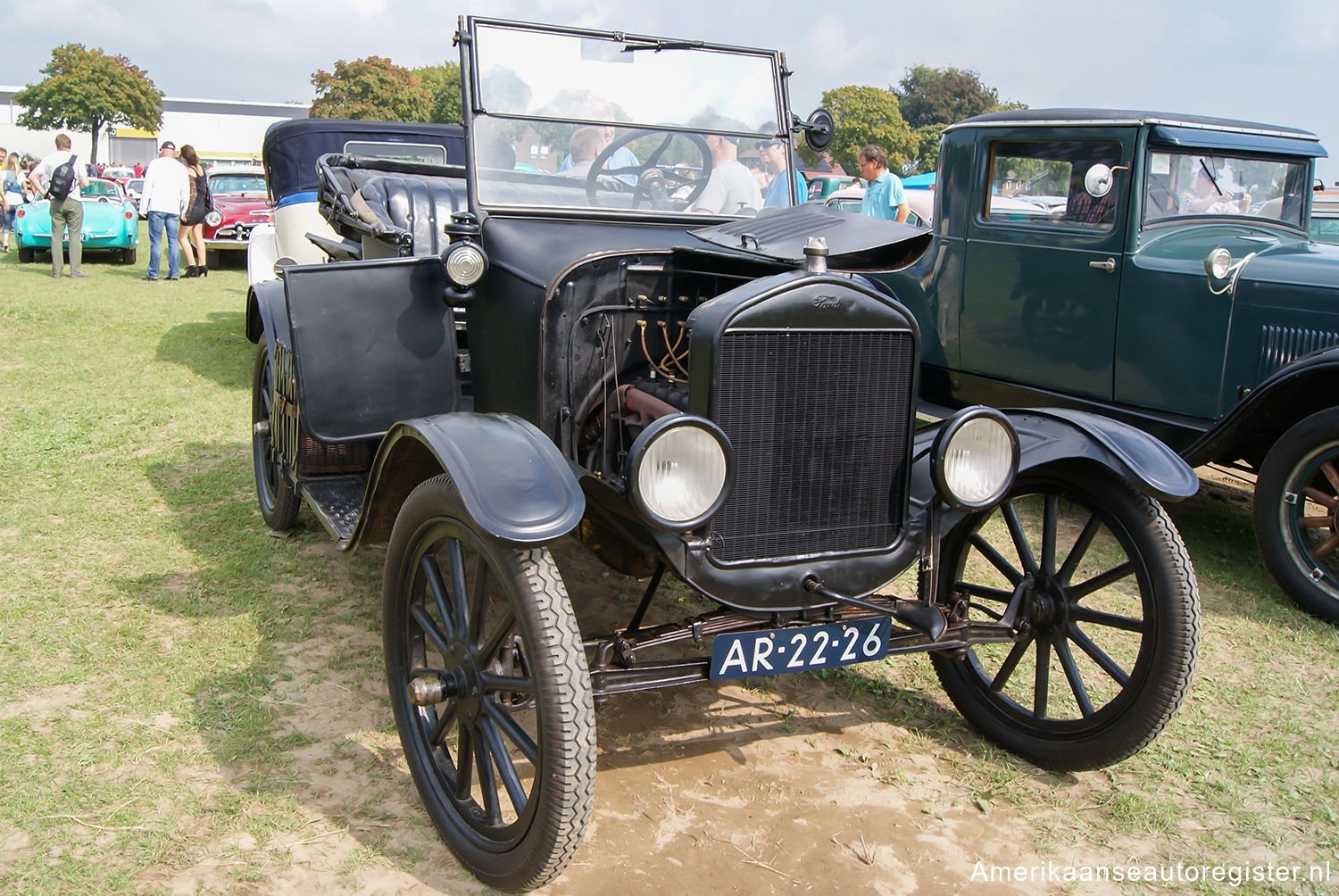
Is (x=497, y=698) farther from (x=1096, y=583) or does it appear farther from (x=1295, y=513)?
(x=1295, y=513)

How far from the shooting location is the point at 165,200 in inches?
488

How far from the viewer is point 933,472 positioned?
8.27 feet

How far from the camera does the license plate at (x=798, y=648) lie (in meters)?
2.41

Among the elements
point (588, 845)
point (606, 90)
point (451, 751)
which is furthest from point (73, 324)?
point (588, 845)

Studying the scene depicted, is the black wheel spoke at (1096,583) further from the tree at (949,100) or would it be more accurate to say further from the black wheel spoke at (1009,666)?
the tree at (949,100)

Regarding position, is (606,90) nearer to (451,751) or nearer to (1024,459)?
(1024,459)

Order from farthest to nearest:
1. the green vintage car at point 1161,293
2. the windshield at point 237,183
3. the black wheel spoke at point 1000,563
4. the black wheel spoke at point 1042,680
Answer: the windshield at point 237,183, the green vintage car at point 1161,293, the black wheel spoke at point 1000,563, the black wheel spoke at point 1042,680

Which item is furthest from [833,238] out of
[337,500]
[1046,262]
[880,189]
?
[880,189]

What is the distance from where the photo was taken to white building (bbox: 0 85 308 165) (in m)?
60.7

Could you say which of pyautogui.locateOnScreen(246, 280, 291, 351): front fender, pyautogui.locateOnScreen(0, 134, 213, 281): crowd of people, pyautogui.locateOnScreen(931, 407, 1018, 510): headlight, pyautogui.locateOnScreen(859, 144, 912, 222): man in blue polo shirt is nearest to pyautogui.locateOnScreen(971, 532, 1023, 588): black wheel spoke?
pyautogui.locateOnScreen(931, 407, 1018, 510): headlight

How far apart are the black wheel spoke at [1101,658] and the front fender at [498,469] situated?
59.9 inches

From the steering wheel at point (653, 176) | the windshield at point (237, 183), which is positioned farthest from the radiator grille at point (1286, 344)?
the windshield at point (237, 183)

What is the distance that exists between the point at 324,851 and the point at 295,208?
6779 mm

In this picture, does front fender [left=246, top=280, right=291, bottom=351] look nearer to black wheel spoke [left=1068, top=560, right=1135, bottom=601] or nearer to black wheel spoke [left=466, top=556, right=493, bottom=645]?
black wheel spoke [left=466, top=556, right=493, bottom=645]
